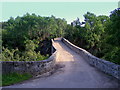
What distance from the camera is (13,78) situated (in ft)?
22.5

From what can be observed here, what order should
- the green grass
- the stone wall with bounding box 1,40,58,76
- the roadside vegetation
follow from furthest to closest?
the roadside vegetation
the stone wall with bounding box 1,40,58,76
the green grass

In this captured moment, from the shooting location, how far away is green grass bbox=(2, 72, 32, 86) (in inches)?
256

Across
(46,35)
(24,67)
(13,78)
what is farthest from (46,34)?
(13,78)

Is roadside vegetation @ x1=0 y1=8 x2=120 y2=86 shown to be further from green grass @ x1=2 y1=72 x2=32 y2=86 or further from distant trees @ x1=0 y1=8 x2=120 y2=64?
green grass @ x1=2 y1=72 x2=32 y2=86

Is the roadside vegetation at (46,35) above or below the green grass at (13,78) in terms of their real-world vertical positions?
above

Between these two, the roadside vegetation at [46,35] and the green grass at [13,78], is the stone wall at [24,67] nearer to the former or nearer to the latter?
the green grass at [13,78]

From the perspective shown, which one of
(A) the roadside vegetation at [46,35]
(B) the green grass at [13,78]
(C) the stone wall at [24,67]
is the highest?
(A) the roadside vegetation at [46,35]

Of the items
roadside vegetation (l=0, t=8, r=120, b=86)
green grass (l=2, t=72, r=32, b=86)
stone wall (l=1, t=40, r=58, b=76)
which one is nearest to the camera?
green grass (l=2, t=72, r=32, b=86)

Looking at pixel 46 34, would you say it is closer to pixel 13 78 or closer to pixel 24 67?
pixel 24 67

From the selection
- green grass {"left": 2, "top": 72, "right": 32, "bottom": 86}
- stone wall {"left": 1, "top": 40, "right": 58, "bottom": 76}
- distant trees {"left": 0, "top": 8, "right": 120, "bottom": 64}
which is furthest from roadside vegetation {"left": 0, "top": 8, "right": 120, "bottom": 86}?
green grass {"left": 2, "top": 72, "right": 32, "bottom": 86}

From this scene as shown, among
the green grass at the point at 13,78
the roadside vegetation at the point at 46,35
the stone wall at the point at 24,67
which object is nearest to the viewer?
the green grass at the point at 13,78

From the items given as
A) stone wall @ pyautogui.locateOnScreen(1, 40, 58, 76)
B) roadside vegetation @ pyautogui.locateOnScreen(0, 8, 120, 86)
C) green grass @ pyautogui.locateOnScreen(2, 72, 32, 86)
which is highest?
roadside vegetation @ pyautogui.locateOnScreen(0, 8, 120, 86)

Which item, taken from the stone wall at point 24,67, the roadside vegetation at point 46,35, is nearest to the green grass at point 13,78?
the stone wall at point 24,67

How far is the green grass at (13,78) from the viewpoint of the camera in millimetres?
6492
